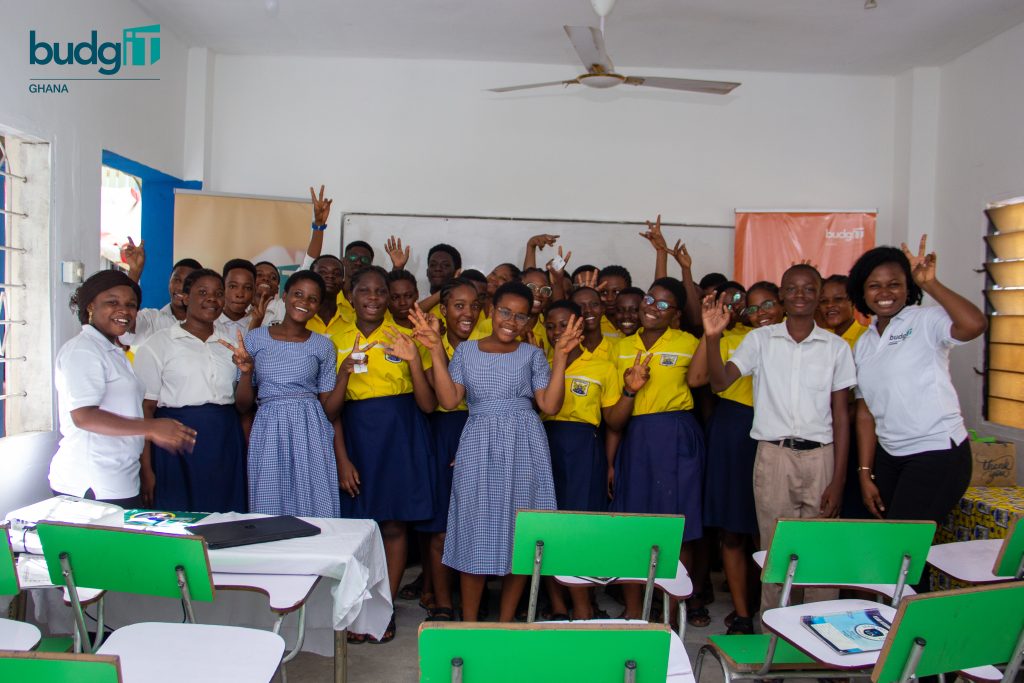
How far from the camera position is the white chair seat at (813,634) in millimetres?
1972

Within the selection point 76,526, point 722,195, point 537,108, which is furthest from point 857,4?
point 76,526

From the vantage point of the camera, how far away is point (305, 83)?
20.3 feet

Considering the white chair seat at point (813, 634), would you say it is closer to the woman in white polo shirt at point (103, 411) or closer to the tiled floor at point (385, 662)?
the tiled floor at point (385, 662)

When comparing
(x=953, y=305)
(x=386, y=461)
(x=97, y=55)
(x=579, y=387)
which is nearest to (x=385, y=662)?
(x=386, y=461)

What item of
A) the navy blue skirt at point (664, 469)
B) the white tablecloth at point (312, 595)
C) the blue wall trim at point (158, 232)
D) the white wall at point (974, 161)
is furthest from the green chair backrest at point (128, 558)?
the white wall at point (974, 161)

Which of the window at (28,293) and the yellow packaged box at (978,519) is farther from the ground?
the window at (28,293)

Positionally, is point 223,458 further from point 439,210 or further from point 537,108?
point 537,108

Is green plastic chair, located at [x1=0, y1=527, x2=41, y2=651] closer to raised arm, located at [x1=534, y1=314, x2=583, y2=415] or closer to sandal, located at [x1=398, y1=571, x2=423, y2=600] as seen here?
raised arm, located at [x1=534, y1=314, x2=583, y2=415]

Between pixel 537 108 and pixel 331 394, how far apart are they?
3.63 m

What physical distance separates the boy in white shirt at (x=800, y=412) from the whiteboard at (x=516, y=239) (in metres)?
2.93

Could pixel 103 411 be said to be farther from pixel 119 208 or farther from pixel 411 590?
pixel 119 208

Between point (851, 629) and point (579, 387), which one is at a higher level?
point (579, 387)

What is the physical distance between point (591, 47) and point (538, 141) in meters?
2.19

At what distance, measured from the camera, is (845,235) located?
627cm
